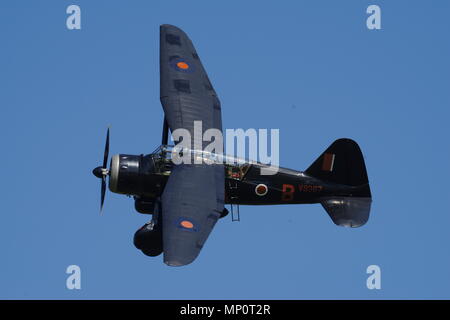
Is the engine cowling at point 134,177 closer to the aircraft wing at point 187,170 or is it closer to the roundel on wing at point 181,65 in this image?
the aircraft wing at point 187,170

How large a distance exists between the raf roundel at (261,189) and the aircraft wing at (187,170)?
1.71 meters

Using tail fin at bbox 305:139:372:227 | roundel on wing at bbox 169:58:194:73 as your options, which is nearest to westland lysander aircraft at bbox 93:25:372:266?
tail fin at bbox 305:139:372:227

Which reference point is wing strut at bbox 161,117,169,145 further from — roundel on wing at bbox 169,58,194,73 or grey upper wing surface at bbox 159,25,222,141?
roundel on wing at bbox 169,58,194,73

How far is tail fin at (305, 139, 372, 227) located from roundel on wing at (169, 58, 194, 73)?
6741 millimetres

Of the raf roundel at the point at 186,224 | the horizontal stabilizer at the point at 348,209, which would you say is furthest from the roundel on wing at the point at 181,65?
the raf roundel at the point at 186,224

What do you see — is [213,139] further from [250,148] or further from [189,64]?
[189,64]

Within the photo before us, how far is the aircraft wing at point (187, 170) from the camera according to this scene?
4300cm

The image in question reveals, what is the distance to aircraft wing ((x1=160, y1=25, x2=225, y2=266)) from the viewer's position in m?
43.0

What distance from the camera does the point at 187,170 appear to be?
1813 inches

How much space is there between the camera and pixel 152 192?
4669cm

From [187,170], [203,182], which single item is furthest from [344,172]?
[187,170]

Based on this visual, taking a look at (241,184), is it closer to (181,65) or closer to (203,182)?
(203,182)

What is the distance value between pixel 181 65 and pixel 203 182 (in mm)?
7263

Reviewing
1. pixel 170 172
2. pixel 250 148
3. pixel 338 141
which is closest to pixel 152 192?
pixel 170 172
